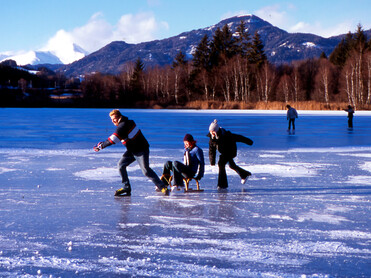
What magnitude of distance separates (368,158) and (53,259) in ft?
29.0

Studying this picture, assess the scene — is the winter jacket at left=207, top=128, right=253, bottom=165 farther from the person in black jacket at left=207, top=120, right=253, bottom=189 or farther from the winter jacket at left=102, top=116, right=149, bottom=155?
the winter jacket at left=102, top=116, right=149, bottom=155

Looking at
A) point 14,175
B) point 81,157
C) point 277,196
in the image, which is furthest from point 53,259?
point 81,157

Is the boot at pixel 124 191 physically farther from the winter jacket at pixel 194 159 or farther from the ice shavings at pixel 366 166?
the ice shavings at pixel 366 166

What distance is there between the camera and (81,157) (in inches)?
427

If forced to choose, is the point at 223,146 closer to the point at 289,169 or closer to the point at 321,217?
the point at 321,217

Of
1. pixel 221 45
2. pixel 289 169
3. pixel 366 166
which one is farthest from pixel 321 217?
pixel 221 45

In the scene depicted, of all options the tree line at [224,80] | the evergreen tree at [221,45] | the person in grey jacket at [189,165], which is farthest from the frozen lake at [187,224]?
the evergreen tree at [221,45]

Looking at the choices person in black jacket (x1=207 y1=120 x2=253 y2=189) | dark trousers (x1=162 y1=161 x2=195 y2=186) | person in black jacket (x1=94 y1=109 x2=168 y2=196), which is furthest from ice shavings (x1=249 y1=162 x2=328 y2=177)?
person in black jacket (x1=94 y1=109 x2=168 y2=196)

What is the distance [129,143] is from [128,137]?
12cm

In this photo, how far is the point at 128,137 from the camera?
20.1 ft

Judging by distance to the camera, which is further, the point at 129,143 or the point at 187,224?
the point at 129,143

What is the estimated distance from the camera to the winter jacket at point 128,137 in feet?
19.3

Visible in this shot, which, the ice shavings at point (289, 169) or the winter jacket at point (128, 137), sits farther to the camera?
the ice shavings at point (289, 169)

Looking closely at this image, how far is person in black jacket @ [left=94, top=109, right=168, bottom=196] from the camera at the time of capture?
595cm
